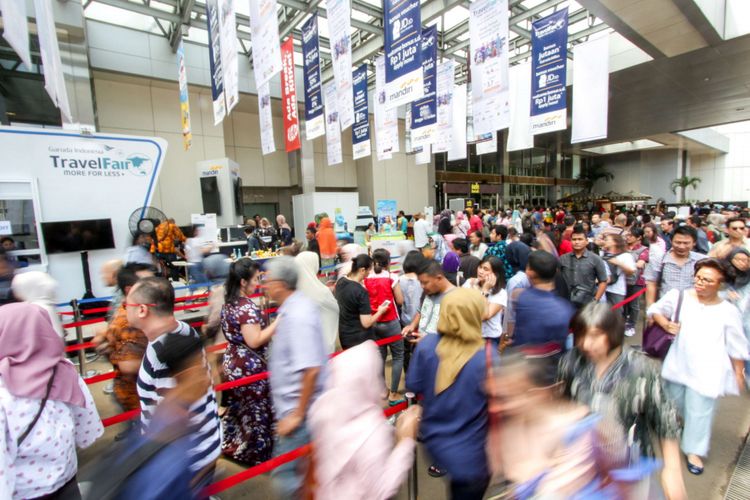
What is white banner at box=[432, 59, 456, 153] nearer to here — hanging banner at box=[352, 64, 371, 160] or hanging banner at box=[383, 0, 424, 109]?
hanging banner at box=[352, 64, 371, 160]

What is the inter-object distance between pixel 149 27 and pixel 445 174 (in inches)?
608

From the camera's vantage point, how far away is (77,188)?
6418 millimetres

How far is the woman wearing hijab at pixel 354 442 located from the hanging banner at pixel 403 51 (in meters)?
5.77

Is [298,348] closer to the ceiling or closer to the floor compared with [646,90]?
closer to the floor

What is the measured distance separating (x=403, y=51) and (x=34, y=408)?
6577 mm

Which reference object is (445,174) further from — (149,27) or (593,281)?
(593,281)

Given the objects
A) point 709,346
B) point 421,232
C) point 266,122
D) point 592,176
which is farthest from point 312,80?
point 592,176

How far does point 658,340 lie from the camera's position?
2.53 meters

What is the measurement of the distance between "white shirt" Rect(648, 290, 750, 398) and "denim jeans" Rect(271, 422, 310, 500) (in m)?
2.49

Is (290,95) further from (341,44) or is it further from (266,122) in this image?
(341,44)

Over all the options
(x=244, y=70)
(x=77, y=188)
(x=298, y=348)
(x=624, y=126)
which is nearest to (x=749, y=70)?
(x=624, y=126)

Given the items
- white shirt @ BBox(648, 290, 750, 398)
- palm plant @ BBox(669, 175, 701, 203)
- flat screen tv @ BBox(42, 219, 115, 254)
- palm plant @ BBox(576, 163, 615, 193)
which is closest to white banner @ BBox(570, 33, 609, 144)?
white shirt @ BBox(648, 290, 750, 398)

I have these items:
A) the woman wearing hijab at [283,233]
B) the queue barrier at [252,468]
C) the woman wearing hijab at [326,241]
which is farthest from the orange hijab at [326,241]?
the queue barrier at [252,468]

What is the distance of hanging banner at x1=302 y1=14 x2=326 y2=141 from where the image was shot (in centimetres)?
780
